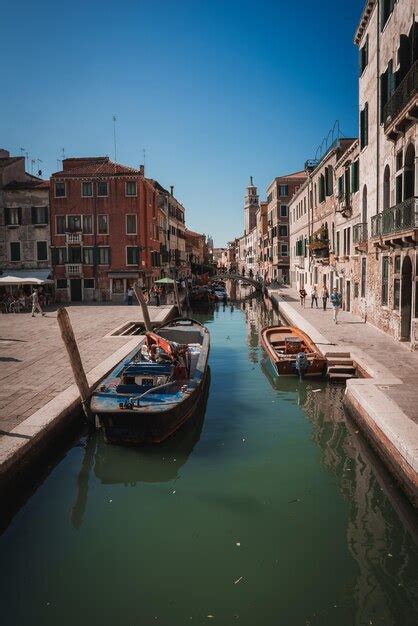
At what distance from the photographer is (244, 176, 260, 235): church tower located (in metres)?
109

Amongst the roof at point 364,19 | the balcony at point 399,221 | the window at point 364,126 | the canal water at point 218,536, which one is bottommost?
the canal water at point 218,536

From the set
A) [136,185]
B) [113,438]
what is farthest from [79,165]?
[113,438]

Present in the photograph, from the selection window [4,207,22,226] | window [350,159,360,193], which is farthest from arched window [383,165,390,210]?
window [4,207,22,226]

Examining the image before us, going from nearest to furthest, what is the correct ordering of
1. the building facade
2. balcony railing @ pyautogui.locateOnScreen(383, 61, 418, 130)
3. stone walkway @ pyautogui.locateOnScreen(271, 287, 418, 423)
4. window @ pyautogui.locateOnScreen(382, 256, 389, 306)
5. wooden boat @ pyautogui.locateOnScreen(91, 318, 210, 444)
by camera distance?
wooden boat @ pyautogui.locateOnScreen(91, 318, 210, 444) → stone walkway @ pyautogui.locateOnScreen(271, 287, 418, 423) → balcony railing @ pyautogui.locateOnScreen(383, 61, 418, 130) → the building facade → window @ pyautogui.locateOnScreen(382, 256, 389, 306)

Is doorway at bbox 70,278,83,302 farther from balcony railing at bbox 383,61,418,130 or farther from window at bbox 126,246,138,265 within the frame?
balcony railing at bbox 383,61,418,130

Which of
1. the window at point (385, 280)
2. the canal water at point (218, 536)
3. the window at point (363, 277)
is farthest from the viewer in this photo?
the window at point (363, 277)

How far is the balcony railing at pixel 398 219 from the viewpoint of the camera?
13.9m

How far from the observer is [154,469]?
8.98 meters

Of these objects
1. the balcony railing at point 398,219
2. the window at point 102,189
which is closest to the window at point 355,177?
the balcony railing at point 398,219

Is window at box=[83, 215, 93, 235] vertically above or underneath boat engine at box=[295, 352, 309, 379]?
above

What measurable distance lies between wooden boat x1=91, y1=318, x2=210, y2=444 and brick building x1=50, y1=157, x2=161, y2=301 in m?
24.8

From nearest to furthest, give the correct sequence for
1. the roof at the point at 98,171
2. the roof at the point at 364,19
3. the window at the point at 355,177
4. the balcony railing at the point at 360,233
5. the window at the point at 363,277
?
the roof at the point at 364,19
the balcony railing at the point at 360,233
the window at the point at 363,277
the window at the point at 355,177
the roof at the point at 98,171

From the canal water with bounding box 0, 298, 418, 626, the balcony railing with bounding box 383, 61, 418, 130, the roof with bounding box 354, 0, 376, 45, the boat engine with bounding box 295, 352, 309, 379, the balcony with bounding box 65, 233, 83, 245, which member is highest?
the roof with bounding box 354, 0, 376, 45

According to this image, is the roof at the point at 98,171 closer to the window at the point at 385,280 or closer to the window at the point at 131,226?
the window at the point at 131,226
